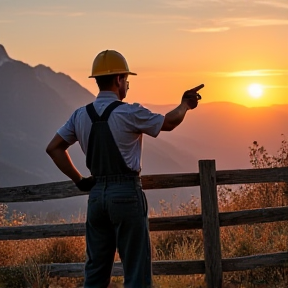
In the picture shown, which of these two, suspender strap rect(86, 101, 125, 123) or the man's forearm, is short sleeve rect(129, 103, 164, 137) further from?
the man's forearm

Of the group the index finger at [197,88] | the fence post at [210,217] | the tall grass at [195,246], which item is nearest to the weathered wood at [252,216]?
the fence post at [210,217]

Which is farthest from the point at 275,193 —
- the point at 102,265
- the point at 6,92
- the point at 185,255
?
the point at 6,92

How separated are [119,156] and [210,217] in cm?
285

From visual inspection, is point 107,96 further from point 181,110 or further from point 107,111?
point 181,110

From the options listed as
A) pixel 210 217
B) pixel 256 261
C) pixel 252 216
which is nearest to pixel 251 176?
pixel 252 216

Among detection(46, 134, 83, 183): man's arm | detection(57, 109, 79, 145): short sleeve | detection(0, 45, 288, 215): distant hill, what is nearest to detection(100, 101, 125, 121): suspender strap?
detection(57, 109, 79, 145): short sleeve

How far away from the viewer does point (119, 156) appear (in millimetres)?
5828

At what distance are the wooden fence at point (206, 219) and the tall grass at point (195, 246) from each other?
25 centimetres

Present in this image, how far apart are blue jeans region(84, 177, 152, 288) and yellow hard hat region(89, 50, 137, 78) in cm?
78

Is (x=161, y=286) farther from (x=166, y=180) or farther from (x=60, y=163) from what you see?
(x=60, y=163)

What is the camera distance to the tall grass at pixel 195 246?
890 centimetres

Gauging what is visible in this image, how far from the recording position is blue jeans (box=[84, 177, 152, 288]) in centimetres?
583

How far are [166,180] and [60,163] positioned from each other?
230cm

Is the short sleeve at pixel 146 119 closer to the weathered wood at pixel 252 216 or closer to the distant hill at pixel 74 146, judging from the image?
the weathered wood at pixel 252 216
